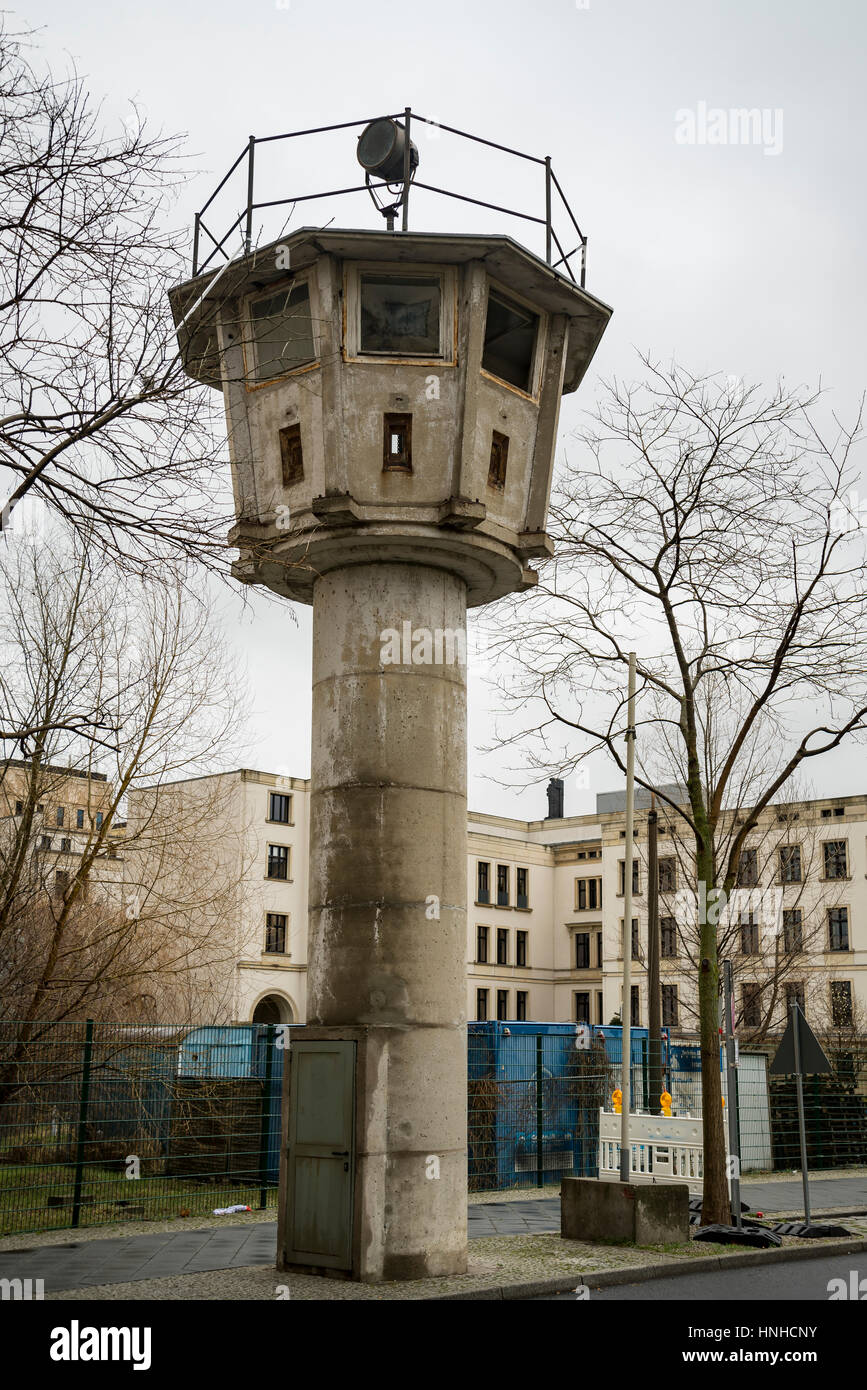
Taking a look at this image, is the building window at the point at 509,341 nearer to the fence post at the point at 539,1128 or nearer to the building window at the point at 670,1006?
the fence post at the point at 539,1128

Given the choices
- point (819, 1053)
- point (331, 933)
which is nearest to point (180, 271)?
point (331, 933)

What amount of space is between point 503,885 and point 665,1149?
170 ft

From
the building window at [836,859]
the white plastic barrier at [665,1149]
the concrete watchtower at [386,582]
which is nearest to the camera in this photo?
the concrete watchtower at [386,582]

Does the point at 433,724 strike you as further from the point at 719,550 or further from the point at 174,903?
the point at 174,903

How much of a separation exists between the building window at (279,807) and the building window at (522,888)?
1840cm

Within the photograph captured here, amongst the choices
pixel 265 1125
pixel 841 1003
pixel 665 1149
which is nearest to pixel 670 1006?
pixel 841 1003

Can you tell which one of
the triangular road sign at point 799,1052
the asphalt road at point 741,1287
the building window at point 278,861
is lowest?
the asphalt road at point 741,1287

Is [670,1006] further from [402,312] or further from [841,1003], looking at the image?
[402,312]

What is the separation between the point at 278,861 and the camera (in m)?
55.5

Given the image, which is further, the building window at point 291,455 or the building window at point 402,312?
the building window at point 291,455

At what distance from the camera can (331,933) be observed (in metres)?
12.5

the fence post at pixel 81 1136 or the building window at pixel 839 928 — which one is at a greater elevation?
the building window at pixel 839 928

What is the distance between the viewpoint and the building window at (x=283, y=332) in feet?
43.2

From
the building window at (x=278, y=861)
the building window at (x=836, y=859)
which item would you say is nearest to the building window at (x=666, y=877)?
the building window at (x=836, y=859)
